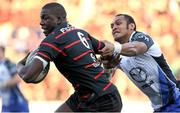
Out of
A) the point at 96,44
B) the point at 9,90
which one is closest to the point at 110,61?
the point at 96,44

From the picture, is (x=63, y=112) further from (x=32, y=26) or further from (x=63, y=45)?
(x=32, y=26)

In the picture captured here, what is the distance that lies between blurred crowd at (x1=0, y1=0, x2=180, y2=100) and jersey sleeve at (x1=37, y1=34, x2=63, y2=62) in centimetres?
776

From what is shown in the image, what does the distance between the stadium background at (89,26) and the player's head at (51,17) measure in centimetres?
741

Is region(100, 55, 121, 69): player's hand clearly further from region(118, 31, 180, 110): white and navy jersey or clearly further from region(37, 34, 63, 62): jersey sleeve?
→ region(37, 34, 63, 62): jersey sleeve

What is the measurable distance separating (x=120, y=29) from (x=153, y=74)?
625 mm

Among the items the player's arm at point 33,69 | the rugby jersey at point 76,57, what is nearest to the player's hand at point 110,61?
the rugby jersey at point 76,57

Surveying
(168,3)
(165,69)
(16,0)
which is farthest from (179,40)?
(165,69)

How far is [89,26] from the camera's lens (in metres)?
13.0

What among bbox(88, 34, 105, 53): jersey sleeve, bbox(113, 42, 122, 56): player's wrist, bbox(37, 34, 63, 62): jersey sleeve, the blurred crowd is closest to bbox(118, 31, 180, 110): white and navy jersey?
bbox(113, 42, 122, 56): player's wrist

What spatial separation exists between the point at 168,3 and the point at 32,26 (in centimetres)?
316

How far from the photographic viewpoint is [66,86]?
1280 cm

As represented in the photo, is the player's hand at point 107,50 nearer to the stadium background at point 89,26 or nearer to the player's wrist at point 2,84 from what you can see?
the player's wrist at point 2,84

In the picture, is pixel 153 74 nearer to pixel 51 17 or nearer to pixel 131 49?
pixel 131 49

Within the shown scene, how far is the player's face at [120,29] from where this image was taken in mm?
6332
